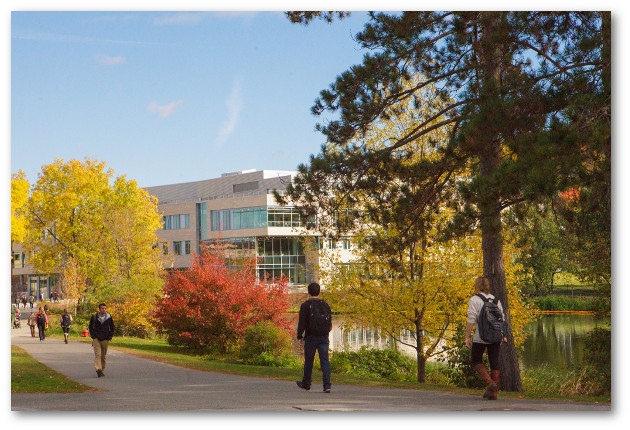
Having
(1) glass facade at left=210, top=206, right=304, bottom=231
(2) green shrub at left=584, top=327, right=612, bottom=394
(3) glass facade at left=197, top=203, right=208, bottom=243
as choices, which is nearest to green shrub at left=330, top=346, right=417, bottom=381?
(2) green shrub at left=584, top=327, right=612, bottom=394

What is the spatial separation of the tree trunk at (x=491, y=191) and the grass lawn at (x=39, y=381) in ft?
23.6

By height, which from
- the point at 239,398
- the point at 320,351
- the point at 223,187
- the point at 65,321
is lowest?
the point at 65,321

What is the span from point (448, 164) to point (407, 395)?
5.10 meters

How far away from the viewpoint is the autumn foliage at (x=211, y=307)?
25016 millimetres

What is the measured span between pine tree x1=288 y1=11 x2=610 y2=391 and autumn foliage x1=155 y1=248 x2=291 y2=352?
10.3 meters

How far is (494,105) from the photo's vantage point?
11.3 meters

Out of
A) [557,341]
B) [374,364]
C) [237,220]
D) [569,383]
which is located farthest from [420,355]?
[237,220]

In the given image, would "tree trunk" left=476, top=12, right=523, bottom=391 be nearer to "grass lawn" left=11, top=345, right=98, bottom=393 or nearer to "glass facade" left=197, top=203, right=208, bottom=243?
"grass lawn" left=11, top=345, right=98, bottom=393

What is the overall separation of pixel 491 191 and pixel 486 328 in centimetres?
212

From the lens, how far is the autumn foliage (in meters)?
25.0

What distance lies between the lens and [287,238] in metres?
66.4

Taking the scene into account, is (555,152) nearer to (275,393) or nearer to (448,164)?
(448,164)

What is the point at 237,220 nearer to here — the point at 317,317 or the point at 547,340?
the point at 547,340

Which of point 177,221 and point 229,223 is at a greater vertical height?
point 177,221
